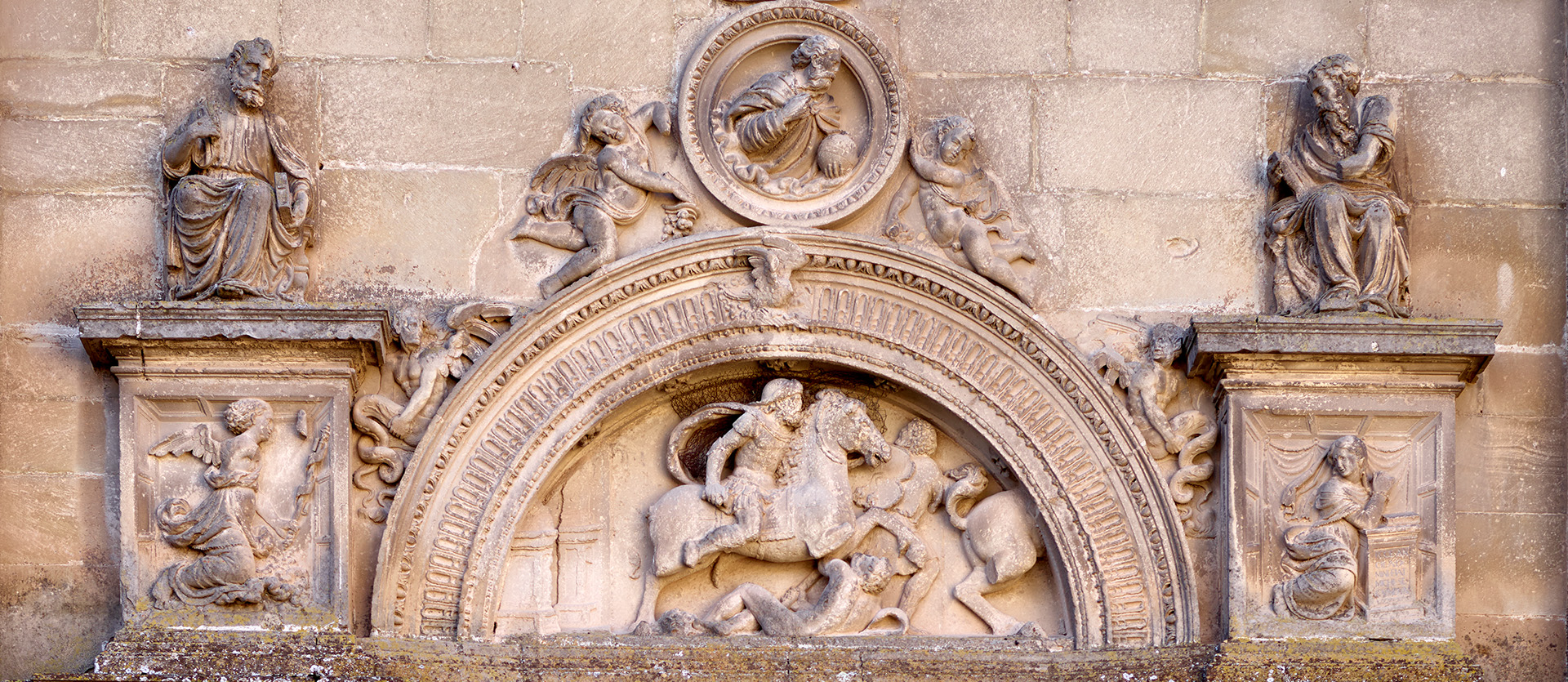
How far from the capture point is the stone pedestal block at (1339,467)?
1011 cm

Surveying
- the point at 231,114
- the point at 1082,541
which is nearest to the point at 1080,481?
the point at 1082,541

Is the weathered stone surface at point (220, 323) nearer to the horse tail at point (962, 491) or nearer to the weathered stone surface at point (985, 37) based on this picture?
the horse tail at point (962, 491)

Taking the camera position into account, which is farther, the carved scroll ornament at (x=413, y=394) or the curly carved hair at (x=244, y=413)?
the carved scroll ornament at (x=413, y=394)

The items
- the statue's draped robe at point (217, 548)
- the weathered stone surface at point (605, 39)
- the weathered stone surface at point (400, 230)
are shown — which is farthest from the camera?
the weathered stone surface at point (605, 39)

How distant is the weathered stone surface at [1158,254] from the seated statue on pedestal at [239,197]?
3.59 meters

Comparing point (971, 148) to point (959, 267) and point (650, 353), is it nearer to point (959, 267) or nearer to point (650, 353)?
point (959, 267)

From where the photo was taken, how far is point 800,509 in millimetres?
10578

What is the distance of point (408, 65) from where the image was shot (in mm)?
10836

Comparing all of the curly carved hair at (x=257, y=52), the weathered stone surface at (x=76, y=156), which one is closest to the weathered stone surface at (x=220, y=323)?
the weathered stone surface at (x=76, y=156)

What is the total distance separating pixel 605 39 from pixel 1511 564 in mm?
4898

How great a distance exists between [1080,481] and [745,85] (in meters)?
2.47

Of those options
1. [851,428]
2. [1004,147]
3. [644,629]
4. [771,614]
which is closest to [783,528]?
[771,614]

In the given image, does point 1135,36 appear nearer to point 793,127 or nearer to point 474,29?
point 793,127

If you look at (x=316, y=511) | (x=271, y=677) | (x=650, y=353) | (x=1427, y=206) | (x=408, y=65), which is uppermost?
(x=408, y=65)
